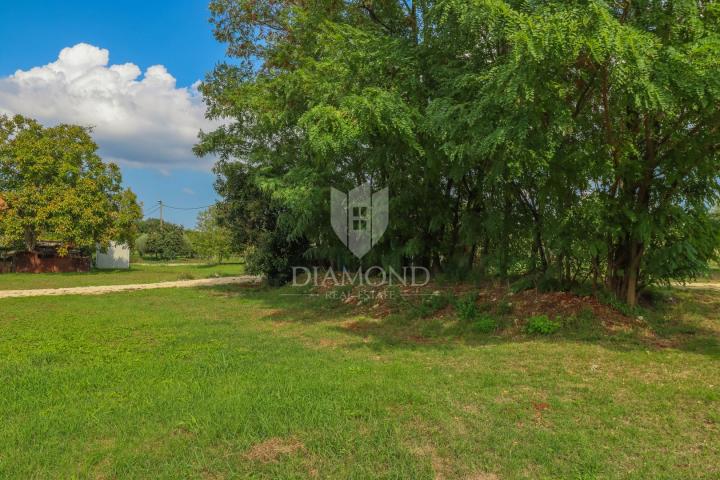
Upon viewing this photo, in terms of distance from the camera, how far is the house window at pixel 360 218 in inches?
425

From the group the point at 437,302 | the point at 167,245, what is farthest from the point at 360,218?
the point at 167,245

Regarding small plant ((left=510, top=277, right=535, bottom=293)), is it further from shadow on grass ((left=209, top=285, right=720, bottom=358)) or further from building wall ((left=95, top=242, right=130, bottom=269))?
building wall ((left=95, top=242, right=130, bottom=269))

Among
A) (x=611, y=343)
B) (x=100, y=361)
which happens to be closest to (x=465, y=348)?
(x=611, y=343)

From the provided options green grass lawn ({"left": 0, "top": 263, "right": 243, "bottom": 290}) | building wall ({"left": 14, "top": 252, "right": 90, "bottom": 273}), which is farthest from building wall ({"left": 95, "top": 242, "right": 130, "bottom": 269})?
green grass lawn ({"left": 0, "top": 263, "right": 243, "bottom": 290})

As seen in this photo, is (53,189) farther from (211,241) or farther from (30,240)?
(211,241)

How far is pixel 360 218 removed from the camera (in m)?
11.0

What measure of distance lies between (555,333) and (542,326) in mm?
183

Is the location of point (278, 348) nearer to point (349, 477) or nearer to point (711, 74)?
point (349, 477)

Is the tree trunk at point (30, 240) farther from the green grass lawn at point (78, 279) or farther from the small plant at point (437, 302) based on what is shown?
the small plant at point (437, 302)

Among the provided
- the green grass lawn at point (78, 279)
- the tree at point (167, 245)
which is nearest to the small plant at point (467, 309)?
the green grass lawn at point (78, 279)

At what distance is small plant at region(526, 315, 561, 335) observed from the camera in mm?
6039

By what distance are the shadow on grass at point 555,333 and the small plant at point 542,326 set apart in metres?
0.07

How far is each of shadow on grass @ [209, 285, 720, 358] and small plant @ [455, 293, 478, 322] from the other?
0.13m

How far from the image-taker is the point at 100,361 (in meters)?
5.22
